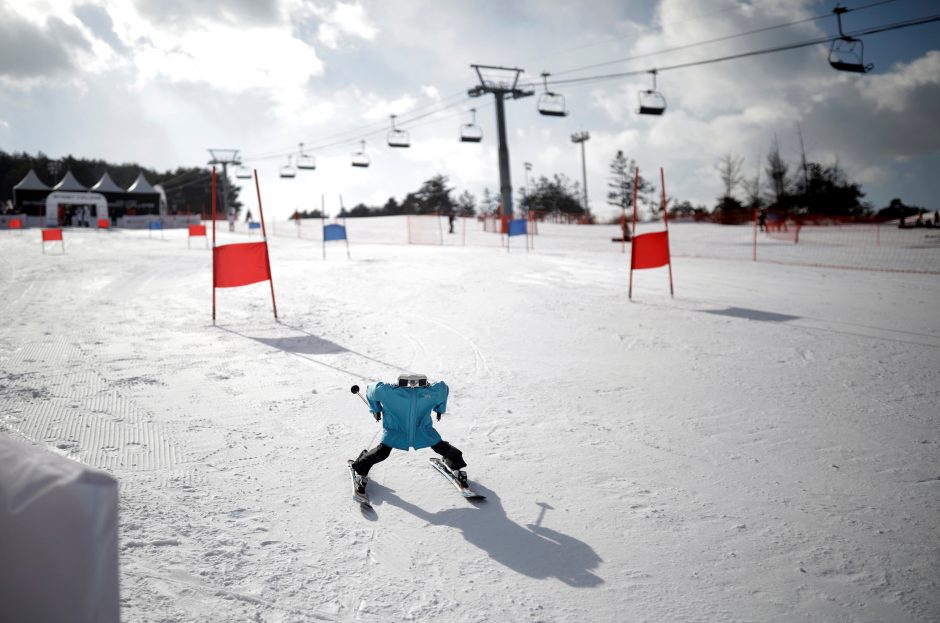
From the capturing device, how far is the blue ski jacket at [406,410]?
4027 millimetres

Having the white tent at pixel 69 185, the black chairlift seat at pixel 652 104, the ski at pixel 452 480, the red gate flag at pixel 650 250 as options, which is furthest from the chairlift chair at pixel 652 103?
the white tent at pixel 69 185

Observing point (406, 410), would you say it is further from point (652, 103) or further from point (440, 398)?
point (652, 103)

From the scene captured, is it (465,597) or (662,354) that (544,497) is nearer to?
(465,597)

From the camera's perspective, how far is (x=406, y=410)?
403 cm

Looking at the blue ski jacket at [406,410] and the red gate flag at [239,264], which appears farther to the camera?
the red gate flag at [239,264]

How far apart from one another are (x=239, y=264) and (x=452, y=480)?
737 centimetres

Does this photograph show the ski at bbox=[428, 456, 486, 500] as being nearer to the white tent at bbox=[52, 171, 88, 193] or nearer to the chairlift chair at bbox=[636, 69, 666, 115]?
the chairlift chair at bbox=[636, 69, 666, 115]

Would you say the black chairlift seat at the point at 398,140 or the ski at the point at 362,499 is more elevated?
the black chairlift seat at the point at 398,140

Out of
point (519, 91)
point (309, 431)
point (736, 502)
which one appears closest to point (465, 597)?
Result: point (736, 502)

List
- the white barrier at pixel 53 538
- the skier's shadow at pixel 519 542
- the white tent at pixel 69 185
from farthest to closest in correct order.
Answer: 1. the white tent at pixel 69 185
2. the skier's shadow at pixel 519 542
3. the white barrier at pixel 53 538

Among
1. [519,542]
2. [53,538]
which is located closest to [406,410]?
[519,542]

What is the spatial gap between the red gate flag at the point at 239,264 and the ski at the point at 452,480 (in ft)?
21.7

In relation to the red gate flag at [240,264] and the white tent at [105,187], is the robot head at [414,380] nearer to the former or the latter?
the red gate flag at [240,264]

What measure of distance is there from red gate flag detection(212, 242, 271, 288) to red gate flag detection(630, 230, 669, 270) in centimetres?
726
